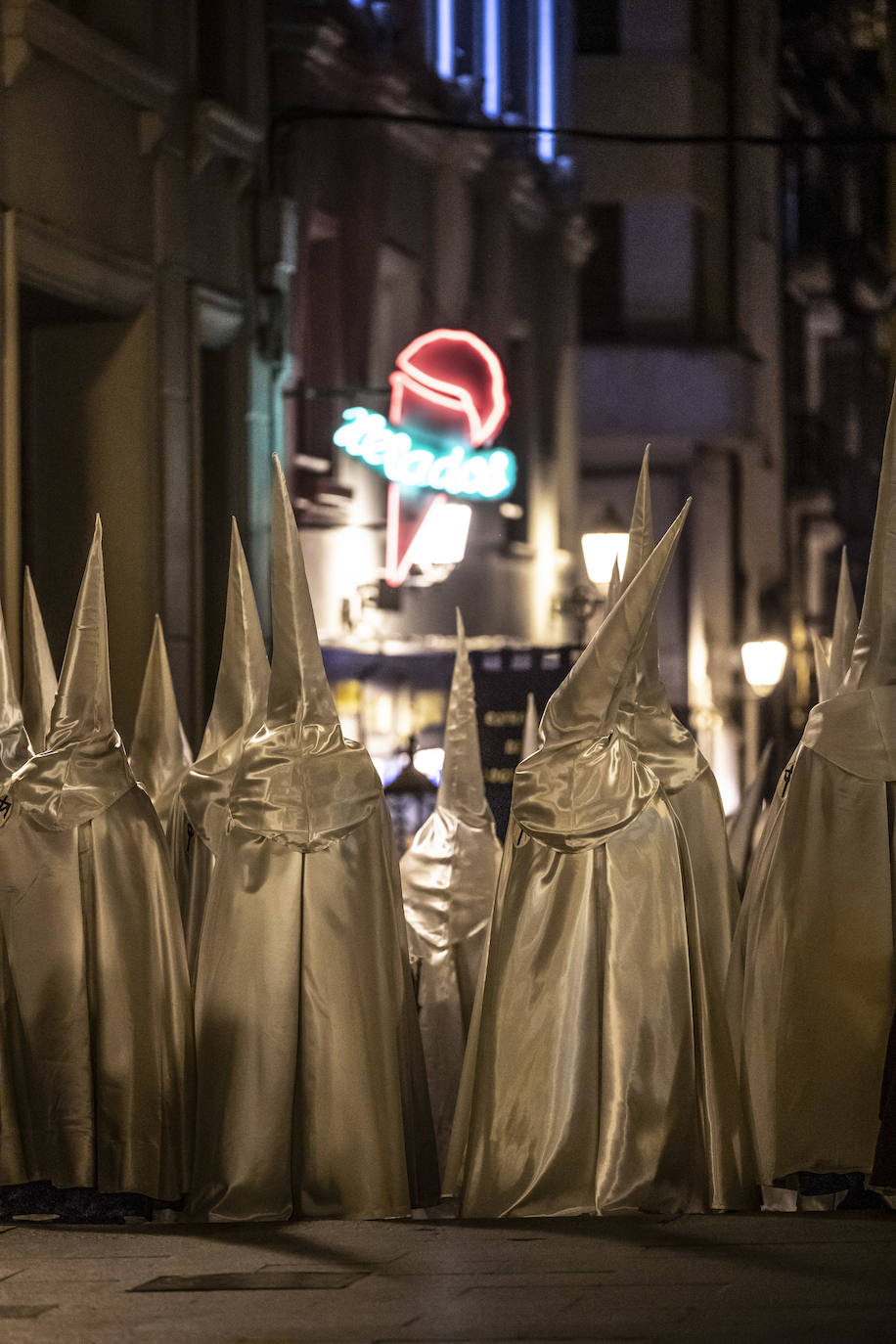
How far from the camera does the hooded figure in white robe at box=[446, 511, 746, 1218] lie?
775cm

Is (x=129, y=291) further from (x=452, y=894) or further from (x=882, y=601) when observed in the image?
(x=882, y=601)

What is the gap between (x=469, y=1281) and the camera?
620 centimetres

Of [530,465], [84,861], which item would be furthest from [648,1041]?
[530,465]

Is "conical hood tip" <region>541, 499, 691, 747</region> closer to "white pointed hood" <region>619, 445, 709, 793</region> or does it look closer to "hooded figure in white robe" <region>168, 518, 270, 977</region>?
"white pointed hood" <region>619, 445, 709, 793</region>

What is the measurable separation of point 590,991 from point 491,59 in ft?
51.8

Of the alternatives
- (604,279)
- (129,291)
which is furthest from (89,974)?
(604,279)

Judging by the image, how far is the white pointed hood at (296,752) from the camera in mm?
8305

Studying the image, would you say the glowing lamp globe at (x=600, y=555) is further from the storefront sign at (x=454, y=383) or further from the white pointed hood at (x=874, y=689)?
the white pointed hood at (x=874, y=689)

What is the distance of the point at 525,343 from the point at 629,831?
616 inches

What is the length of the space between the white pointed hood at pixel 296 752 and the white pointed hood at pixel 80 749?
19.2 inches

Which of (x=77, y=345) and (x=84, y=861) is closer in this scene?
(x=84, y=861)

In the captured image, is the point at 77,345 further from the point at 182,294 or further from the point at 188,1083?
the point at 188,1083

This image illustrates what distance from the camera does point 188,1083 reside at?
8.30m

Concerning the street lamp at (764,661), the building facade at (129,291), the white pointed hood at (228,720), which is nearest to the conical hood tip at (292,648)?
the white pointed hood at (228,720)
